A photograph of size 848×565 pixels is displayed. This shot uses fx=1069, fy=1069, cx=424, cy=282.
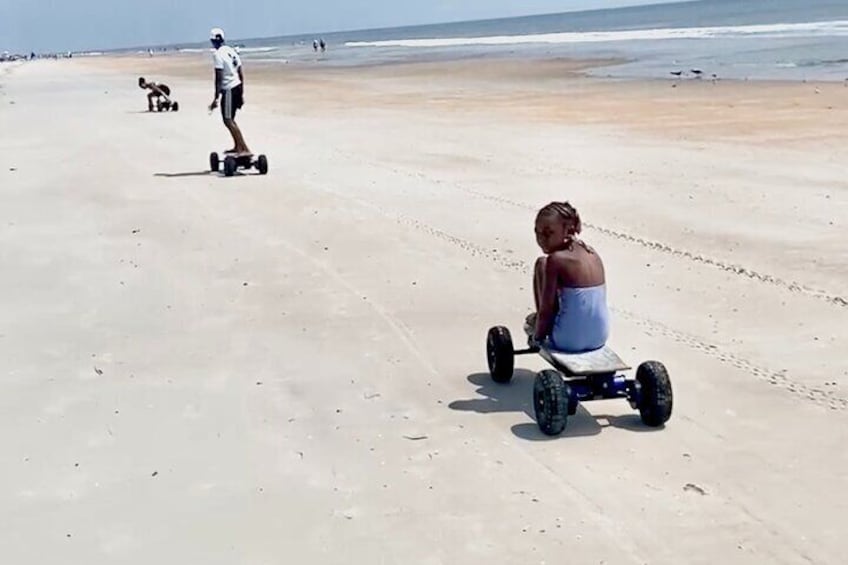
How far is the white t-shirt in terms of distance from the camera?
13.9 meters

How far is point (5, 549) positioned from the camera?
415 centimetres

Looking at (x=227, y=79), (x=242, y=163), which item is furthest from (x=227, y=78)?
(x=242, y=163)

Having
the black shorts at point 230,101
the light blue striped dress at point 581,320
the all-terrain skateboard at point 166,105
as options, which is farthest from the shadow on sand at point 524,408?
the all-terrain skateboard at point 166,105

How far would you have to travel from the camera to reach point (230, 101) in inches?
549

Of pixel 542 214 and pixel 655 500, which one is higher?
pixel 542 214

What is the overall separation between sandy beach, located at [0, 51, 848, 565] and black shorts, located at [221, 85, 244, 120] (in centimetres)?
85

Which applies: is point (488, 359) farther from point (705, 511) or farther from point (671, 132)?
point (671, 132)

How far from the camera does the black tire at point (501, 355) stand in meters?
5.79

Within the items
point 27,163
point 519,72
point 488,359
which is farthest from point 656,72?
point 488,359

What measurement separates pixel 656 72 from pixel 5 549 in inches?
1300

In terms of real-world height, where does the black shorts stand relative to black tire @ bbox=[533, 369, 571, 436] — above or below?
above

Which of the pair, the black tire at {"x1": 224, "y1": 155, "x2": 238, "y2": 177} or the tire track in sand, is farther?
the black tire at {"x1": 224, "y1": 155, "x2": 238, "y2": 177}

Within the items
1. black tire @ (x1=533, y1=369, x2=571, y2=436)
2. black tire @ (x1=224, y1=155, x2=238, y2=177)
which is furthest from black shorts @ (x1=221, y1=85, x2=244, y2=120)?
black tire @ (x1=533, y1=369, x2=571, y2=436)

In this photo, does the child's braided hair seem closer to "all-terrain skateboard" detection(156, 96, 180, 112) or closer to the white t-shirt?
the white t-shirt
